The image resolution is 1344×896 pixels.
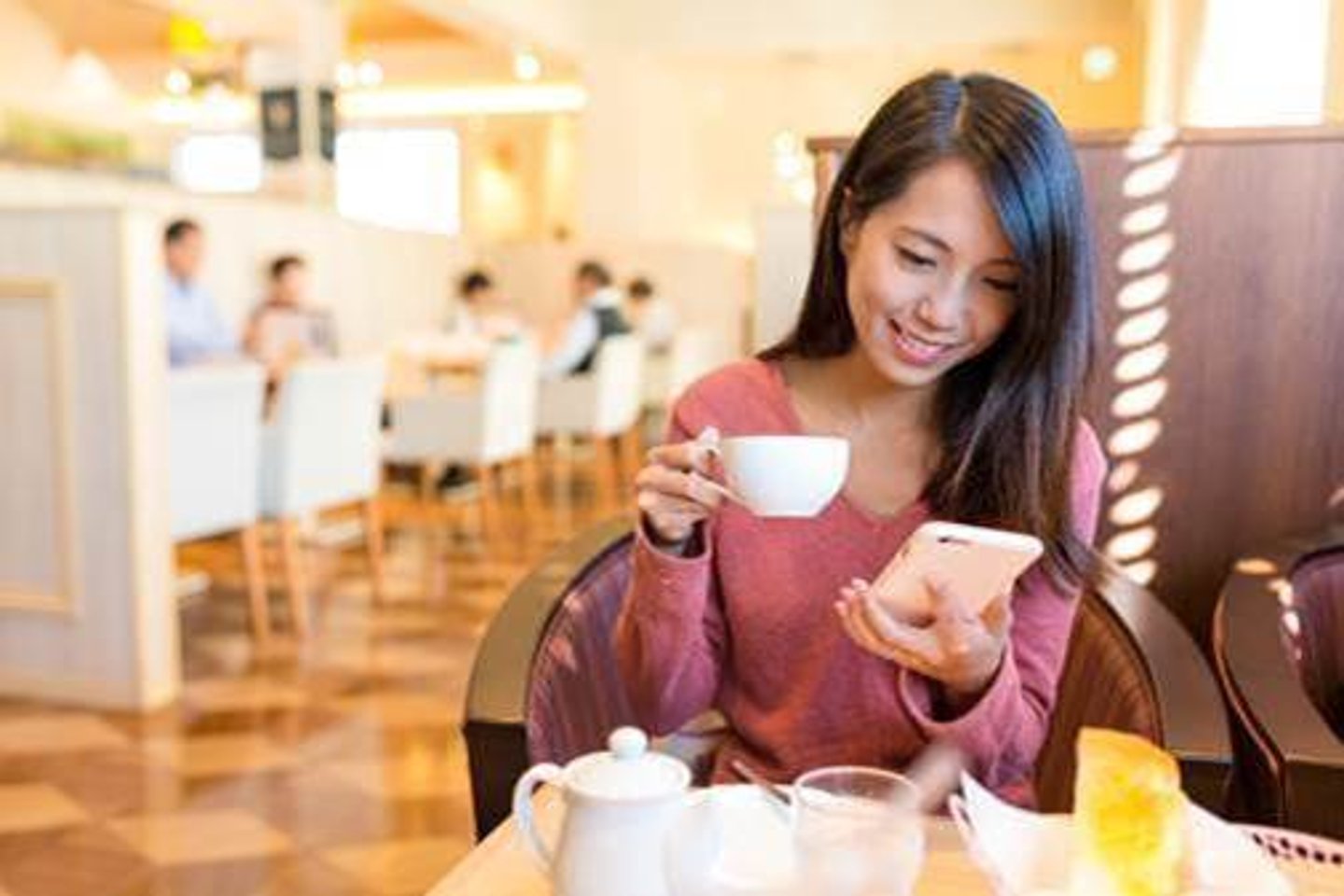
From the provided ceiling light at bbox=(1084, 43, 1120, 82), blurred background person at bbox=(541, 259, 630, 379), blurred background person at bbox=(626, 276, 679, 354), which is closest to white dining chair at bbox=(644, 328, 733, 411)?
blurred background person at bbox=(626, 276, 679, 354)

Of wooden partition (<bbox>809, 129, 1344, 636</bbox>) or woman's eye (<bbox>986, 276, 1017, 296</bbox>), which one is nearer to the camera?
woman's eye (<bbox>986, 276, 1017, 296</bbox>)

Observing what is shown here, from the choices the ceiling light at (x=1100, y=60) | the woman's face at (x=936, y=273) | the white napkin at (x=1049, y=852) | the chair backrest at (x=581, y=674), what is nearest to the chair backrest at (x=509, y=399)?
the chair backrest at (x=581, y=674)

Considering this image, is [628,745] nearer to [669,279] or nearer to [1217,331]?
[1217,331]

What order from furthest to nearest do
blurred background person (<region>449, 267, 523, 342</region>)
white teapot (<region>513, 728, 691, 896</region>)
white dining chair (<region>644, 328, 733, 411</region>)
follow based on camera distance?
white dining chair (<region>644, 328, 733, 411</region>) → blurred background person (<region>449, 267, 523, 342</region>) → white teapot (<region>513, 728, 691, 896</region>)

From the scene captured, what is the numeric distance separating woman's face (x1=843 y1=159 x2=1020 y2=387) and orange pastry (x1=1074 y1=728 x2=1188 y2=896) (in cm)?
41

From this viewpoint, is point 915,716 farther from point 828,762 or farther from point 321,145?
point 321,145

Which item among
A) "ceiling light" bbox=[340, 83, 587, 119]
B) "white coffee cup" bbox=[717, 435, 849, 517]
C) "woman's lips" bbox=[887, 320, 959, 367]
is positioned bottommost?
"white coffee cup" bbox=[717, 435, 849, 517]

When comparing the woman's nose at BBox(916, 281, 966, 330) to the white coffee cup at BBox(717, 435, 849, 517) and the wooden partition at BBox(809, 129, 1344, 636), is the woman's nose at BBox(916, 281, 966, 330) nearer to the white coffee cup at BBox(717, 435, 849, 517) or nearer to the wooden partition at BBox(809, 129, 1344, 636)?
the white coffee cup at BBox(717, 435, 849, 517)

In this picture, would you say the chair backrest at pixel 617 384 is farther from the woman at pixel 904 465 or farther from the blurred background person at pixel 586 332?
the woman at pixel 904 465

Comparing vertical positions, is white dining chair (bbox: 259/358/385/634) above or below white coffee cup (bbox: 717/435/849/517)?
below

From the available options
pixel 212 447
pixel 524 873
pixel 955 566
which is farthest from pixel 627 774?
pixel 212 447

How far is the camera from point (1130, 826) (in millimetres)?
673

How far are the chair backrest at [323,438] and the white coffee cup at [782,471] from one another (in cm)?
296

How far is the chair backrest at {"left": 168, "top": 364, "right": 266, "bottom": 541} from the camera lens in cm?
317
